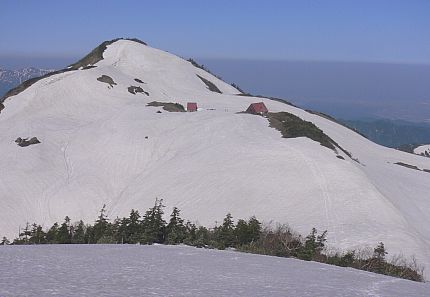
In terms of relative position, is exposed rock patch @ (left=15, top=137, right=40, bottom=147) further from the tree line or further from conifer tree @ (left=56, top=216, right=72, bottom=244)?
conifer tree @ (left=56, top=216, right=72, bottom=244)

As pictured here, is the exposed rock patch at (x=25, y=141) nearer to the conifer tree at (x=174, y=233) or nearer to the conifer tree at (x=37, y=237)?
the conifer tree at (x=37, y=237)

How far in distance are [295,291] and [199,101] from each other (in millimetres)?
66301

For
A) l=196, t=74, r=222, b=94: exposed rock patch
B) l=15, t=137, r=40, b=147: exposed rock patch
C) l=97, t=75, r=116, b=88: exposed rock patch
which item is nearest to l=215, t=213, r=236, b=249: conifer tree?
l=15, t=137, r=40, b=147: exposed rock patch

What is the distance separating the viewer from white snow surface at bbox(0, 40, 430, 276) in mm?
30516

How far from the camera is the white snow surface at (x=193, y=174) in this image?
100 feet

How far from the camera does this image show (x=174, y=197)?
35688 millimetres

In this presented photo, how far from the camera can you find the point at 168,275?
1220cm

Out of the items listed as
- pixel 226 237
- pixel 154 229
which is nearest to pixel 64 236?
pixel 154 229

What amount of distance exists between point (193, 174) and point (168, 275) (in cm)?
2645

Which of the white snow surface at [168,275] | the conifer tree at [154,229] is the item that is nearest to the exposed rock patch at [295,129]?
the conifer tree at [154,229]

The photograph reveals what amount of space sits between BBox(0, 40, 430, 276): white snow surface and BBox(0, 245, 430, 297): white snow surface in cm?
1201

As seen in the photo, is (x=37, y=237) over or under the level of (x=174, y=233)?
under

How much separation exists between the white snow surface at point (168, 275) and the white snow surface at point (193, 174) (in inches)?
473

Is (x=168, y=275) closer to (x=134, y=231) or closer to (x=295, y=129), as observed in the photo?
(x=134, y=231)
